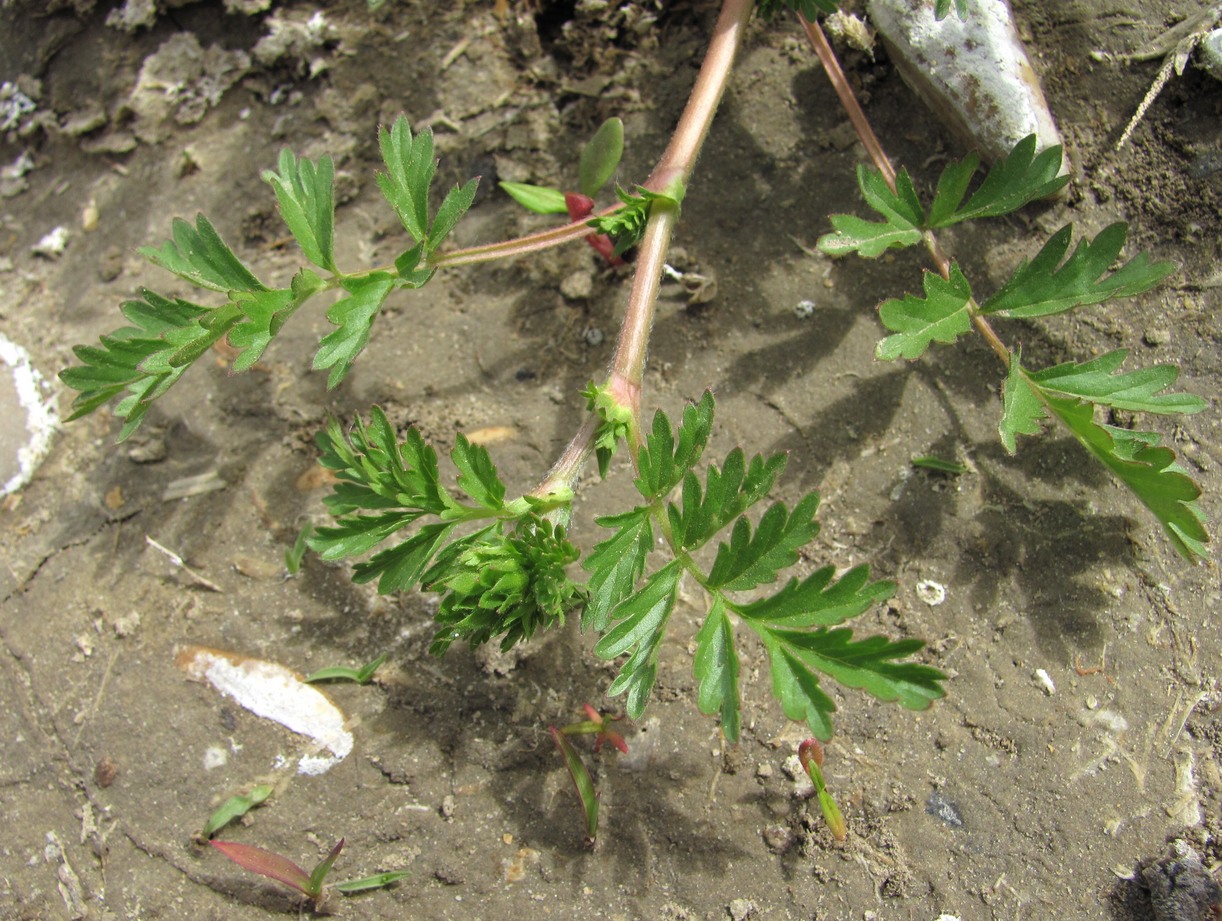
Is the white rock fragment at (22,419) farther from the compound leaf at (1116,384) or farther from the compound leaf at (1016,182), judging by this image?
the compound leaf at (1116,384)

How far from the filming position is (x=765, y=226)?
8.38 feet

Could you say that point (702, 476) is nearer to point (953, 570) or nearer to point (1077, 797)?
point (953, 570)

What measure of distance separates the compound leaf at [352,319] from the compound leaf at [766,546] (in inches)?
34.1

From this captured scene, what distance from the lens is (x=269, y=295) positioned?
199cm

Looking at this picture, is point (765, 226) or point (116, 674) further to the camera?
point (765, 226)

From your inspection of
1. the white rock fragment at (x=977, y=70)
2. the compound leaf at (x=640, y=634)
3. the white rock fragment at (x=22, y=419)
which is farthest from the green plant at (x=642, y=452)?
the white rock fragment at (x=22, y=419)

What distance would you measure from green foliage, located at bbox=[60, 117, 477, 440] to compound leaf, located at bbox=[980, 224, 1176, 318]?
1.25 metres

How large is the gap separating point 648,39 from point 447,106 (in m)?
0.64

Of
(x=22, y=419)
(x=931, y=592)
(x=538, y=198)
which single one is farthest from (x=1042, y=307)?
(x=22, y=419)

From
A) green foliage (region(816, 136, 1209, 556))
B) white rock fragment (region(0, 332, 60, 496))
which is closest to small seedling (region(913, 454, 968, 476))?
green foliage (region(816, 136, 1209, 556))

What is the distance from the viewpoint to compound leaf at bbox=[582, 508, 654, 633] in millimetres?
1775

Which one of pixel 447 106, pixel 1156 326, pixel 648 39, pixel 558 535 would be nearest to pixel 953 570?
pixel 1156 326

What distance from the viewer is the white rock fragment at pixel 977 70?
2320 millimetres

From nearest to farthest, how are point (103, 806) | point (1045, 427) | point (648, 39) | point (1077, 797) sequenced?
1. point (1077, 797)
2. point (103, 806)
3. point (1045, 427)
4. point (648, 39)
